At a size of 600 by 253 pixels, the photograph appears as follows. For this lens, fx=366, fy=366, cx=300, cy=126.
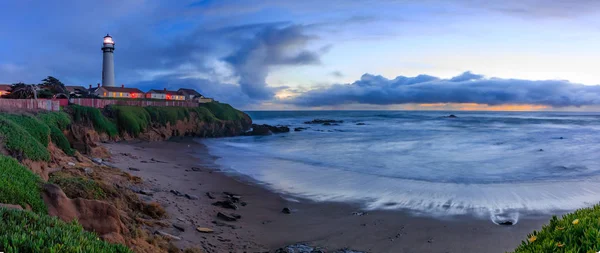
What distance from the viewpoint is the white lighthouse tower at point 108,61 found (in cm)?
5953

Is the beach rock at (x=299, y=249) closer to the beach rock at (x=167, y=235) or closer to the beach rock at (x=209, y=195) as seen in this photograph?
the beach rock at (x=167, y=235)

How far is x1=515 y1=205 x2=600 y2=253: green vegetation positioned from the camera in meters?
4.52

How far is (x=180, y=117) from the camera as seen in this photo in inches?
1903

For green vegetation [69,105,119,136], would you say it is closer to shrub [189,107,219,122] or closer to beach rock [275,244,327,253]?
shrub [189,107,219,122]

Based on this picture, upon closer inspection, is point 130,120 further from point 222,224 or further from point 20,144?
point 222,224

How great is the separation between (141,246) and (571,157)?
35820 mm

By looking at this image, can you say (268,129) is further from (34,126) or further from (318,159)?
(34,126)

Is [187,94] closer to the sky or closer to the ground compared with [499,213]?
closer to the sky

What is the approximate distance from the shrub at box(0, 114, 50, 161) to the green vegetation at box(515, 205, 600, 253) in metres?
13.2

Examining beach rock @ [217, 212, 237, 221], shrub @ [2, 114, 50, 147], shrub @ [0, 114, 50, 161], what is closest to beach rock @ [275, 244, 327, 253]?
beach rock @ [217, 212, 237, 221]

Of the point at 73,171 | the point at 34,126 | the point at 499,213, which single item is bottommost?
the point at 499,213

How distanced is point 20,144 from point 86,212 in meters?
5.97

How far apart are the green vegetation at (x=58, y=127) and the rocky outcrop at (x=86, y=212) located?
9668 mm

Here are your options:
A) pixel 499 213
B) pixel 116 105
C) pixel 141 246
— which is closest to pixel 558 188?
pixel 499 213
